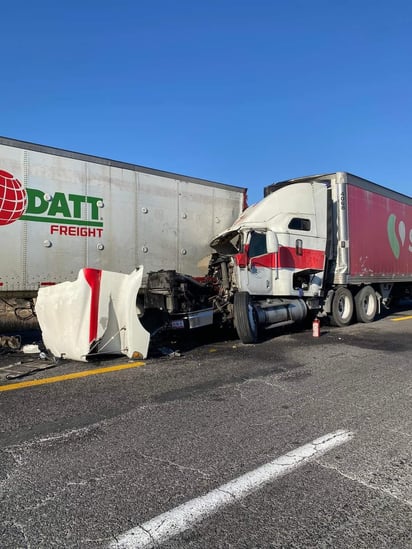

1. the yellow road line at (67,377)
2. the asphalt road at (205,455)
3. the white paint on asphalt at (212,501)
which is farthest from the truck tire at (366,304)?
the white paint on asphalt at (212,501)

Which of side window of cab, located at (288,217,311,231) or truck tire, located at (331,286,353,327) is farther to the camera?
truck tire, located at (331,286,353,327)

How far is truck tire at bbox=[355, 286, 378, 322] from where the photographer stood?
1322cm

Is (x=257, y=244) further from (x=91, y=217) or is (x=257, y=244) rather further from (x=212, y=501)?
(x=212, y=501)

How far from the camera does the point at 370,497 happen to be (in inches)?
122

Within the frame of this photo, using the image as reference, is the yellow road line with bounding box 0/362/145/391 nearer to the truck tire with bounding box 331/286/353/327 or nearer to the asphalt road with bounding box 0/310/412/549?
the asphalt road with bounding box 0/310/412/549

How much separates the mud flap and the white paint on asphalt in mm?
3871

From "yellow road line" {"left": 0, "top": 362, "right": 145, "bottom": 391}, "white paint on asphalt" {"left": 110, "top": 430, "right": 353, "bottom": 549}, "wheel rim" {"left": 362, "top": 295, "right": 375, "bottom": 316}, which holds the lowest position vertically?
"white paint on asphalt" {"left": 110, "top": 430, "right": 353, "bottom": 549}

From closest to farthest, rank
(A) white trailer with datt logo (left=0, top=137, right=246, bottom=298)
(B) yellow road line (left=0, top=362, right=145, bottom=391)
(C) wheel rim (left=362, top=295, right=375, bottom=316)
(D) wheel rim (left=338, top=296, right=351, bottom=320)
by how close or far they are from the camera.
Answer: (B) yellow road line (left=0, top=362, right=145, bottom=391) < (A) white trailer with datt logo (left=0, top=137, right=246, bottom=298) < (D) wheel rim (left=338, top=296, right=351, bottom=320) < (C) wheel rim (left=362, top=295, right=375, bottom=316)

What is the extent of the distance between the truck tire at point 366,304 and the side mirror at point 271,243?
4.18 m

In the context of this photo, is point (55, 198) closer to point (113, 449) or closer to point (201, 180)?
point (201, 180)

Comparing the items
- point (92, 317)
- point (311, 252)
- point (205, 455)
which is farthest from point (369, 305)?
point (205, 455)

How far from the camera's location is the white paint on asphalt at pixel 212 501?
8.43 ft

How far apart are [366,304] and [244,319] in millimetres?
6164

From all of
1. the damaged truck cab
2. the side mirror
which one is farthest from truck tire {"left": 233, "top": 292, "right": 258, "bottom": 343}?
the side mirror
